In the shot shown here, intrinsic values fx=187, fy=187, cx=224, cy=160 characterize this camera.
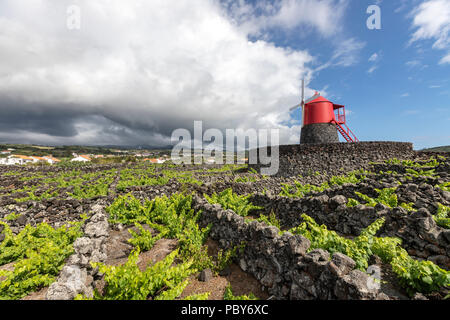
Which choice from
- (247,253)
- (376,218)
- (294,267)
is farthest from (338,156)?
(294,267)

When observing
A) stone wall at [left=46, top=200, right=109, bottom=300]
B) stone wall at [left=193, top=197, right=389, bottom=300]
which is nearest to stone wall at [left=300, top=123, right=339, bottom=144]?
stone wall at [left=193, top=197, right=389, bottom=300]

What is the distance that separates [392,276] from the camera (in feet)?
12.8

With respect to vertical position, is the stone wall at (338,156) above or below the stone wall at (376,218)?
above

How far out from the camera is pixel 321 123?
22.7 meters

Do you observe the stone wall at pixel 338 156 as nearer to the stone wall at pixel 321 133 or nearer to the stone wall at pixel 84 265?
the stone wall at pixel 321 133

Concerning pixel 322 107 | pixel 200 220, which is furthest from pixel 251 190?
pixel 322 107

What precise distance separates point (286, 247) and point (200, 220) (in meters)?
5.00

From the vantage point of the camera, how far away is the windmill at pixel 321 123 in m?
22.1

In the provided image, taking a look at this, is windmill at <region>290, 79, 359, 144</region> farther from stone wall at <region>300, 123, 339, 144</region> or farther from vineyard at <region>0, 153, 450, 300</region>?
vineyard at <region>0, 153, 450, 300</region>

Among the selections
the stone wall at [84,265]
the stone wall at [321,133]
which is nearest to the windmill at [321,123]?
the stone wall at [321,133]

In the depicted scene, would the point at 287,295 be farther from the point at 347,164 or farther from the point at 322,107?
the point at 322,107

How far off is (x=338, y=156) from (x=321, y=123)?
6425mm

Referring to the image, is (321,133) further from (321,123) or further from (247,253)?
(247,253)

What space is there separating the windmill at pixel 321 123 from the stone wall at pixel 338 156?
4.20 meters
